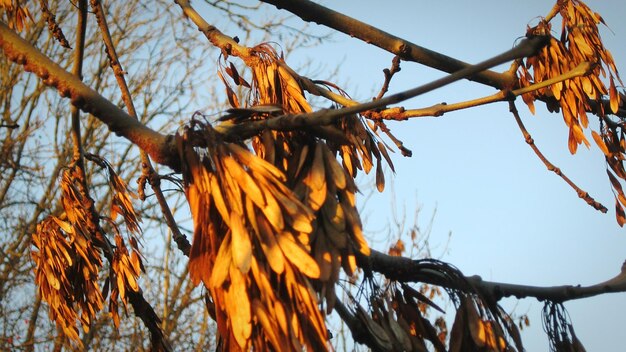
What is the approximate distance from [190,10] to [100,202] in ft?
25.0

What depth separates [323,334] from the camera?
1125 millimetres

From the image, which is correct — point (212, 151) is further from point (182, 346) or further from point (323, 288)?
point (182, 346)

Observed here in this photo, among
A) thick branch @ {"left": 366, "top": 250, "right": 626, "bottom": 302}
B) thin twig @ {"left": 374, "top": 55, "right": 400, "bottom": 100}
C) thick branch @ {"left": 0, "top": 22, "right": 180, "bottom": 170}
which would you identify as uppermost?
thin twig @ {"left": 374, "top": 55, "right": 400, "bottom": 100}

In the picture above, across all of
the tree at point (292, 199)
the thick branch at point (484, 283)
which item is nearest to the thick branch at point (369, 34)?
the tree at point (292, 199)

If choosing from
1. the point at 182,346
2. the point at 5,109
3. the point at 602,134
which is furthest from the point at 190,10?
the point at 5,109

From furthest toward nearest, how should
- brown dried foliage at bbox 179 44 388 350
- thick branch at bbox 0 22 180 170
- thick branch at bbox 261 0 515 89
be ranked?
thick branch at bbox 261 0 515 89
thick branch at bbox 0 22 180 170
brown dried foliage at bbox 179 44 388 350

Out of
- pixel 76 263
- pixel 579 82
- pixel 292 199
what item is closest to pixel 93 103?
pixel 292 199

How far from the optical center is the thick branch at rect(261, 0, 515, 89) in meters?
1.94

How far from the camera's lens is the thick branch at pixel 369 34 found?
1.94 m

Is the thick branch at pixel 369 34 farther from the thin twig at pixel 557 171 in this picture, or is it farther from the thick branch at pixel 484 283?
the thick branch at pixel 484 283

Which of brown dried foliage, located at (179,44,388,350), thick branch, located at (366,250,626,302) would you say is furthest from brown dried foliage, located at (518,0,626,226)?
brown dried foliage, located at (179,44,388,350)

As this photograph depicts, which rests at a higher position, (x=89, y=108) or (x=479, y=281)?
(x=89, y=108)

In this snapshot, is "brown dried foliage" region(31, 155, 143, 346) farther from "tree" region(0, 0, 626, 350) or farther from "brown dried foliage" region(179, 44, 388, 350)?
"brown dried foliage" region(179, 44, 388, 350)

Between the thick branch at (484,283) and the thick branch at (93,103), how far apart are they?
16.0 inches
